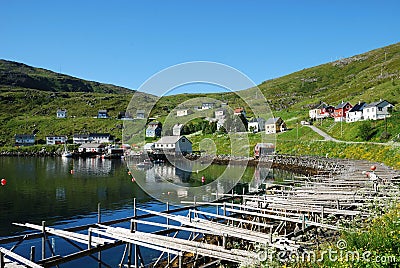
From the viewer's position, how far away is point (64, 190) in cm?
5172

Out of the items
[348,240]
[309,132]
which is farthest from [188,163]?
[348,240]

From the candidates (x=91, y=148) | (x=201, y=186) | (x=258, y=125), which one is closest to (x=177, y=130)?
(x=258, y=125)

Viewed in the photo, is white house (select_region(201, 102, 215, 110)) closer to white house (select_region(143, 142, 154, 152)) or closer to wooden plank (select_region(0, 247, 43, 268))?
white house (select_region(143, 142, 154, 152))

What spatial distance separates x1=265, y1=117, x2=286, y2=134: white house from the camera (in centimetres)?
11194

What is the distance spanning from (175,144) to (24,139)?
8121 centimetres

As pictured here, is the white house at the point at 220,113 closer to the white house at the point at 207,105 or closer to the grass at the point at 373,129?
the white house at the point at 207,105

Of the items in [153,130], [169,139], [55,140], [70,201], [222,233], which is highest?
[153,130]

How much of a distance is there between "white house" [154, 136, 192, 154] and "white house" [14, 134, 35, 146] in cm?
7029

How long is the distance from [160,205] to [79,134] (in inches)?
5480

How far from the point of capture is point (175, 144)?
400 ft

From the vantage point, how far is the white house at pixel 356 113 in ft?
319

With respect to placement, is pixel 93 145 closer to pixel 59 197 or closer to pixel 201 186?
pixel 201 186

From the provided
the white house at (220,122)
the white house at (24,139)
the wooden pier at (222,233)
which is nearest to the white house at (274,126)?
the white house at (220,122)

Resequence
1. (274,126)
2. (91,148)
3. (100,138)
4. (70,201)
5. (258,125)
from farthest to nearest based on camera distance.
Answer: (100,138) < (91,148) < (258,125) < (274,126) < (70,201)
